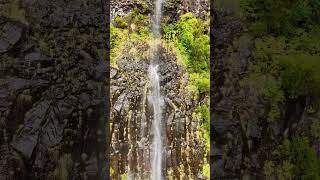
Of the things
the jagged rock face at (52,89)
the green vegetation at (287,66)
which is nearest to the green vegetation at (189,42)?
the jagged rock face at (52,89)

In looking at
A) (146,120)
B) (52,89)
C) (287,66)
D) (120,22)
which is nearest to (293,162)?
(287,66)

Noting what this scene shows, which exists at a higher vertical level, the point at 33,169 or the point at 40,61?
the point at 40,61

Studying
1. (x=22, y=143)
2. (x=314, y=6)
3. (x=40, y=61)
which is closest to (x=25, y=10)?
(x=40, y=61)

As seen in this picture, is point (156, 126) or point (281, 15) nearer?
point (156, 126)

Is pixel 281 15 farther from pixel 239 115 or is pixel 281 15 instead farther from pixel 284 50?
pixel 239 115

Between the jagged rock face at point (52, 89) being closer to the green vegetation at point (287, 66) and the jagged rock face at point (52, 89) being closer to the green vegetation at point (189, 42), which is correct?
the green vegetation at point (189, 42)

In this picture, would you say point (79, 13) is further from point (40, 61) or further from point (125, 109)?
point (125, 109)
